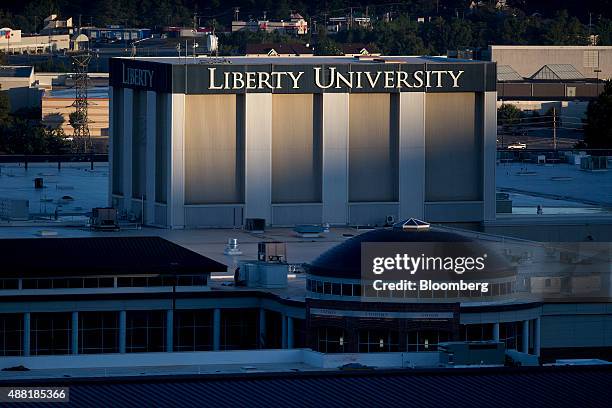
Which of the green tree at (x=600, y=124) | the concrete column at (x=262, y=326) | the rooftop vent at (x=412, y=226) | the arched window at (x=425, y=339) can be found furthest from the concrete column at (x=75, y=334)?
the green tree at (x=600, y=124)

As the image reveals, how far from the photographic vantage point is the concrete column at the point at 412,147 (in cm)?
8288

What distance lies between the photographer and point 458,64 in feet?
273

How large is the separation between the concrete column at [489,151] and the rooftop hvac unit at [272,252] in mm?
14946

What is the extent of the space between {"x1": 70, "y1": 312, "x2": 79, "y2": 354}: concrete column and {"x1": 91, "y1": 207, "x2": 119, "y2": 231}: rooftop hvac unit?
1493cm

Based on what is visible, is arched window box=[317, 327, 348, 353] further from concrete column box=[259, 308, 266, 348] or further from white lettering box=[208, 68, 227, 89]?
white lettering box=[208, 68, 227, 89]

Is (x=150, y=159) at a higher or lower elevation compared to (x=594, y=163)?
higher

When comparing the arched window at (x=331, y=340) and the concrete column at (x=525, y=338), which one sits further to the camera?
the concrete column at (x=525, y=338)

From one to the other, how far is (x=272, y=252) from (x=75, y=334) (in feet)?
26.1

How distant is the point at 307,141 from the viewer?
8262cm

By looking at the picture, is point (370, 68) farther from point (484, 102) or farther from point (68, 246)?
point (68, 246)

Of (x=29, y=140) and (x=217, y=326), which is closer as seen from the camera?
(x=217, y=326)

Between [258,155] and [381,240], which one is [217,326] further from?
[258,155]

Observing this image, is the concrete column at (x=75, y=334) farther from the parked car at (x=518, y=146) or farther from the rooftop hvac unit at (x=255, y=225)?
the parked car at (x=518, y=146)

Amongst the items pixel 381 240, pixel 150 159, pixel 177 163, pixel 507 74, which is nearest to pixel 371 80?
pixel 177 163
